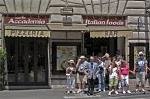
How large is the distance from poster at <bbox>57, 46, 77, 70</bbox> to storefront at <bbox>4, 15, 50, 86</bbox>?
67 centimetres

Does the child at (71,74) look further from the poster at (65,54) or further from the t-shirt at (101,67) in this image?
the poster at (65,54)

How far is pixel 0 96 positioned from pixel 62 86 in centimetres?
475

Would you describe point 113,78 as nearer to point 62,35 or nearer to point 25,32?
point 62,35

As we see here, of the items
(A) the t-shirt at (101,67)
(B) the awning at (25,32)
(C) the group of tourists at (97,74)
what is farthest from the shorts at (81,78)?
(B) the awning at (25,32)

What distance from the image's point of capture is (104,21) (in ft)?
85.6

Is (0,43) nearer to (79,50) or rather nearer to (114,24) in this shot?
(79,50)

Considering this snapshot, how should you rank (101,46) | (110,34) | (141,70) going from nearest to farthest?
(141,70) < (110,34) < (101,46)

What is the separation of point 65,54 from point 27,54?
2.09m

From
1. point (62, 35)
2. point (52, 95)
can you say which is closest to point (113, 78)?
point (52, 95)

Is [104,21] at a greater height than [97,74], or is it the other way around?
[104,21]

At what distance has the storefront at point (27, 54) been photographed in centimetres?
2508

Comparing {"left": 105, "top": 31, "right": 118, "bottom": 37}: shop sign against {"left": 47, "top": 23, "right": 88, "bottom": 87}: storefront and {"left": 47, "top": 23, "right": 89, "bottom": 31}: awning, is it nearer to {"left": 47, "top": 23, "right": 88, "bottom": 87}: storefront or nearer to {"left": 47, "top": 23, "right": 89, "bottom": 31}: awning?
{"left": 47, "top": 23, "right": 89, "bottom": 31}: awning

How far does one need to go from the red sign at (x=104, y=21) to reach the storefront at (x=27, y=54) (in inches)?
92.0

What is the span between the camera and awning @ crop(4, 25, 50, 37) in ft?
79.0
